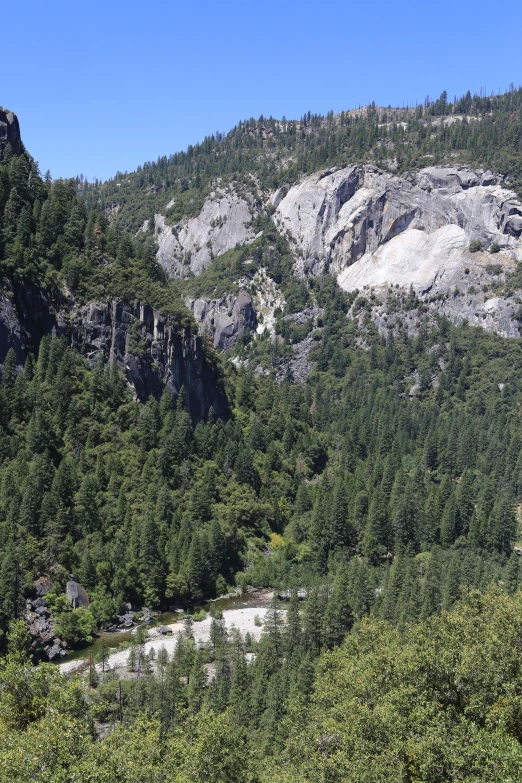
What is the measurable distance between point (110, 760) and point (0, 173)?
128 m

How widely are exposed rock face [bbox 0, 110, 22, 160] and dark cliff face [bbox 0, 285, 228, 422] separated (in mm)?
39231

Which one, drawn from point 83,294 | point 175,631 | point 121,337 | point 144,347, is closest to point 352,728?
point 175,631

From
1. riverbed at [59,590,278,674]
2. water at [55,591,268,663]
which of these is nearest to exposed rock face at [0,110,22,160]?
water at [55,591,268,663]

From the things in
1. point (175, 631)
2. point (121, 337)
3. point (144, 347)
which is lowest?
point (175, 631)

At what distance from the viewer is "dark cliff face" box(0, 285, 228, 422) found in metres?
130

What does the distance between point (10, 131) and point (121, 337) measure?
52.0m

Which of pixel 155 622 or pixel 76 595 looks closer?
pixel 76 595

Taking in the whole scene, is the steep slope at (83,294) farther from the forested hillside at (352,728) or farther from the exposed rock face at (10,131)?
the forested hillside at (352,728)

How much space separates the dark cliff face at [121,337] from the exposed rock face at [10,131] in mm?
39231

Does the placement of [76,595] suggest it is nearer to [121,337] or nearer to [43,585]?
[43,585]

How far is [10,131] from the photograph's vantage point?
6029 inches

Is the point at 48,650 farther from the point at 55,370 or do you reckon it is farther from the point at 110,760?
the point at 110,760

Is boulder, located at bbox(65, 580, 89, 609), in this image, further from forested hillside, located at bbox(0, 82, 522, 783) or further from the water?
the water

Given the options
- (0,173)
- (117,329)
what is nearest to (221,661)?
(117,329)
